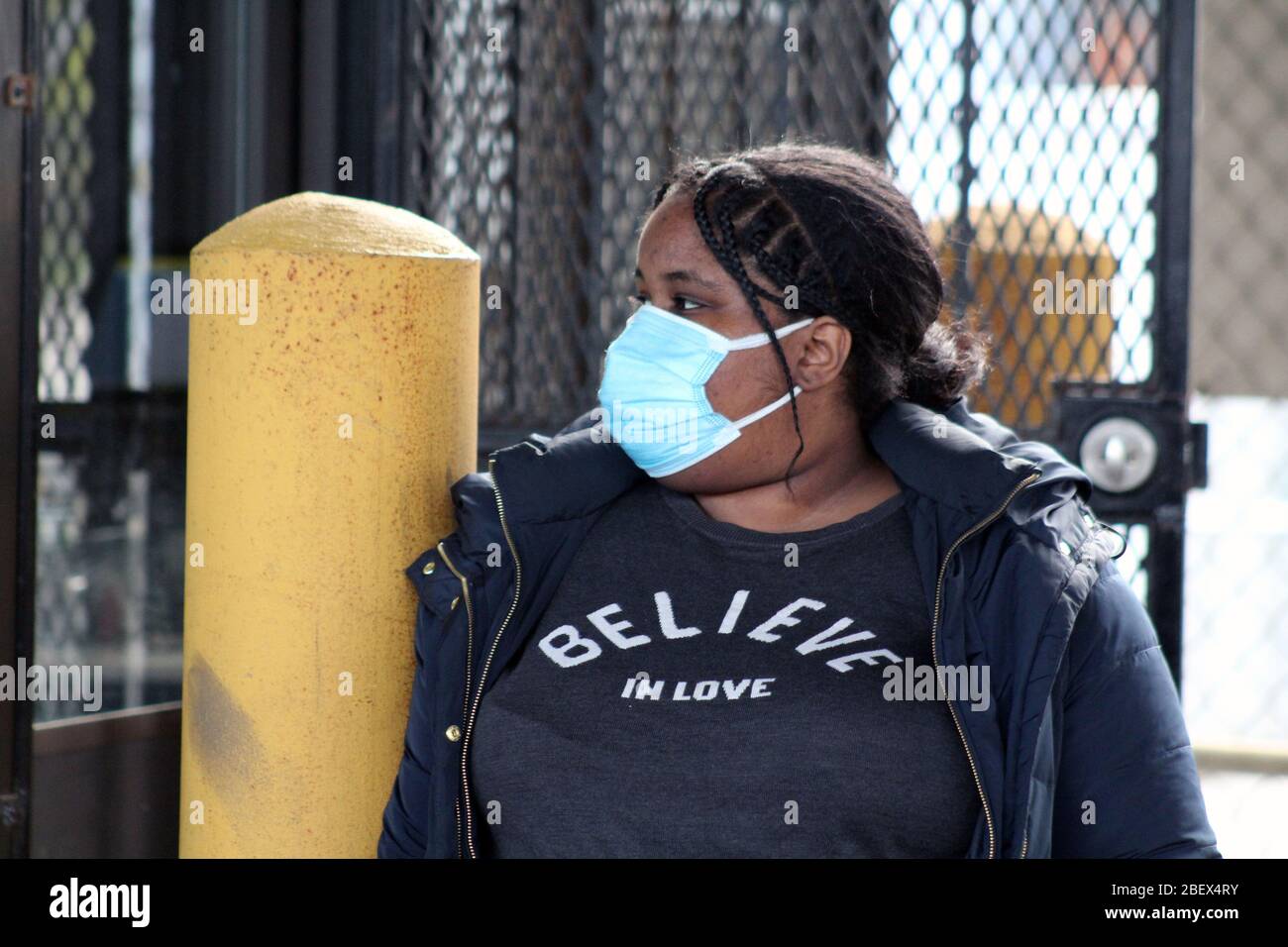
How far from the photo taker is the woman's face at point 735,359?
2270 mm

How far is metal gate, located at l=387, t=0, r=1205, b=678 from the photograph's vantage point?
2.96m

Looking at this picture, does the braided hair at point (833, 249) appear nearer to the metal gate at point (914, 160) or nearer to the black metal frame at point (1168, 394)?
the metal gate at point (914, 160)

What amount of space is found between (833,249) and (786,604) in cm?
57

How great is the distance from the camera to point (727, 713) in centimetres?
200

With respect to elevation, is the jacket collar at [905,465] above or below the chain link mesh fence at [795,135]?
below

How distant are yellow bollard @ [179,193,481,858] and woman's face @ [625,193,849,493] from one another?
0.34 metres

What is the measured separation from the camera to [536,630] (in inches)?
86.7

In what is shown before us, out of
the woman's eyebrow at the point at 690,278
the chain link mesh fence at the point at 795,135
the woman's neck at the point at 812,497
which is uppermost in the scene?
the chain link mesh fence at the point at 795,135

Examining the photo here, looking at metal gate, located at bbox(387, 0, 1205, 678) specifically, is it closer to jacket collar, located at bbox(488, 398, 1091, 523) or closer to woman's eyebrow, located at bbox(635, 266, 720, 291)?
jacket collar, located at bbox(488, 398, 1091, 523)

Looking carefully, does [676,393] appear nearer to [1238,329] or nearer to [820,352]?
[820,352]

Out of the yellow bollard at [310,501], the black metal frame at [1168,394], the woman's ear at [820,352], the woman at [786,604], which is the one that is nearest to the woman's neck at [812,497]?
the woman at [786,604]

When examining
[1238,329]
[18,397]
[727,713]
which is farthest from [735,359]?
[1238,329]

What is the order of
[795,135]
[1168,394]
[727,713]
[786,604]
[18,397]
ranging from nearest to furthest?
[727,713], [786,604], [18,397], [1168,394], [795,135]

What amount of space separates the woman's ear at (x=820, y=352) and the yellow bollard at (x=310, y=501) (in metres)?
0.55
